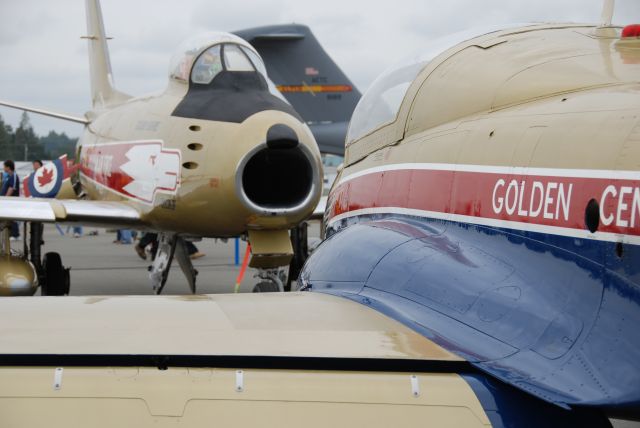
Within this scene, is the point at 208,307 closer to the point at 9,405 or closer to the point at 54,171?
the point at 9,405

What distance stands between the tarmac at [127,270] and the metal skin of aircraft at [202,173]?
3.51ft

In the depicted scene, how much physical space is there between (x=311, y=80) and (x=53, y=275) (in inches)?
654

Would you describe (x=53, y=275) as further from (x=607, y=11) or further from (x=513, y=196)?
(x=513, y=196)

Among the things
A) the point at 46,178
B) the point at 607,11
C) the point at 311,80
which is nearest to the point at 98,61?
the point at 46,178

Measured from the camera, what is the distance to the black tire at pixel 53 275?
1180cm

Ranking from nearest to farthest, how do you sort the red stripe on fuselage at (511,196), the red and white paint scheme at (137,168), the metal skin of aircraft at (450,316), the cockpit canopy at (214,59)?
the metal skin of aircraft at (450,316)
the red stripe on fuselage at (511,196)
the red and white paint scheme at (137,168)
the cockpit canopy at (214,59)

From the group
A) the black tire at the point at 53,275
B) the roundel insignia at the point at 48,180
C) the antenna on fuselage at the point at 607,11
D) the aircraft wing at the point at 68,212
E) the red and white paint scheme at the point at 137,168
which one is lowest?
the black tire at the point at 53,275

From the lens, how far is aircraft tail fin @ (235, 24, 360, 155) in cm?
2684

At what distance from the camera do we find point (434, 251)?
3584mm

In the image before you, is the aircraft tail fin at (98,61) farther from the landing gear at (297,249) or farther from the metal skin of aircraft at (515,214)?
the metal skin of aircraft at (515,214)

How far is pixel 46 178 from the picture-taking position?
14.8 m

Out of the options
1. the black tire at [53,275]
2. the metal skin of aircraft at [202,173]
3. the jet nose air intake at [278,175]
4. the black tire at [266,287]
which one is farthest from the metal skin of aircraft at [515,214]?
the black tire at [53,275]

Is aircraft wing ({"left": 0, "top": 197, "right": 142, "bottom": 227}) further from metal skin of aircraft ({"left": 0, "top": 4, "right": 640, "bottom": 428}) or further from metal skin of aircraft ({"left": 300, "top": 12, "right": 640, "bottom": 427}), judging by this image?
metal skin of aircraft ({"left": 0, "top": 4, "right": 640, "bottom": 428})

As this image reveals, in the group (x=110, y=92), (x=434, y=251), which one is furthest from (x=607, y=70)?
(x=110, y=92)
